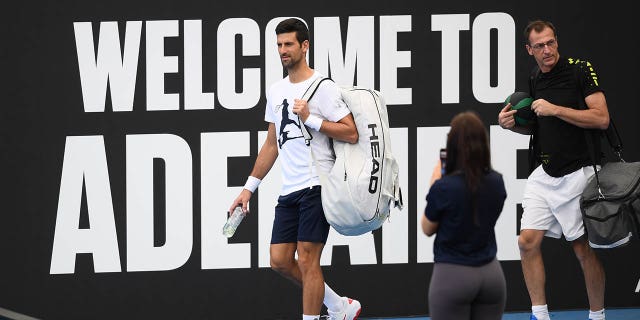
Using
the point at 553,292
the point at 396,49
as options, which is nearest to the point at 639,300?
the point at 553,292

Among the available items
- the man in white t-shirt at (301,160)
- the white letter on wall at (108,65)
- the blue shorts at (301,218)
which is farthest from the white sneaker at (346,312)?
the white letter on wall at (108,65)

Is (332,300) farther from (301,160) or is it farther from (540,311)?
(540,311)

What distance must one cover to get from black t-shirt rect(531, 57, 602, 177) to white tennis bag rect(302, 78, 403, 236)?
111 centimetres

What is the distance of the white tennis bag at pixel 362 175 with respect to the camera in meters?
6.97

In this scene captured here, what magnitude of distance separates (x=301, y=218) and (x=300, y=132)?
1.76 feet

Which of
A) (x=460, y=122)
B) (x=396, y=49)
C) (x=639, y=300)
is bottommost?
(x=639, y=300)

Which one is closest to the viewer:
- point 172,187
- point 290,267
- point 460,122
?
point 460,122

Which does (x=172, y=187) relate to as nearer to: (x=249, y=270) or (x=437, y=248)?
(x=249, y=270)

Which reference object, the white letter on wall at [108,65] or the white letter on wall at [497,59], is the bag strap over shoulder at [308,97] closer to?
the white letter on wall at [108,65]

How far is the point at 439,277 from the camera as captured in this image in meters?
5.39

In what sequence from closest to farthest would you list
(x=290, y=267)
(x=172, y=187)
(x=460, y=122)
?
(x=460, y=122) < (x=290, y=267) < (x=172, y=187)

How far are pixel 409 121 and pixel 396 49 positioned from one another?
Answer: 0.56 m

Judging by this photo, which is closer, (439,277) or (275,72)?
(439,277)

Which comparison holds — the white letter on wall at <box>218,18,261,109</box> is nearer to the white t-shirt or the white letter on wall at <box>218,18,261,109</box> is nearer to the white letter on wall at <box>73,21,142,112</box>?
the white letter on wall at <box>73,21,142,112</box>
